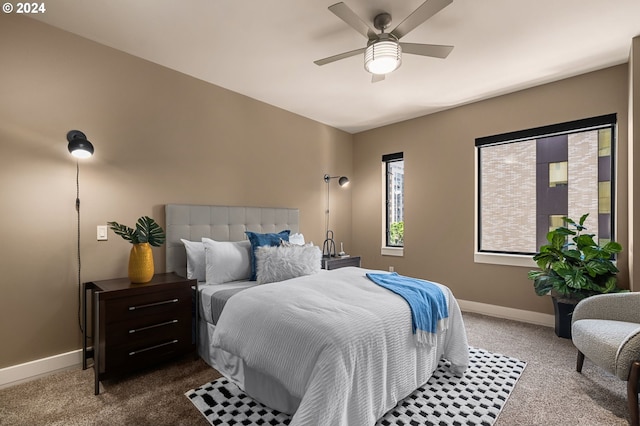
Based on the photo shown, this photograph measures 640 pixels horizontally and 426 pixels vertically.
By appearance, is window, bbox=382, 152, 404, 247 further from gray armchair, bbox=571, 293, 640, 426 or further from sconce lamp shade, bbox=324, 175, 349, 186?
gray armchair, bbox=571, 293, 640, 426

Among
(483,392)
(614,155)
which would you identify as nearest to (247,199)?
(483,392)

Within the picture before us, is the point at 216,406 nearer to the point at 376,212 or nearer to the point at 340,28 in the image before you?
the point at 340,28

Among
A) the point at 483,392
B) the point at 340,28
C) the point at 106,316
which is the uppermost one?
the point at 340,28

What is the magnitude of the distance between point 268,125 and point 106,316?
9.09 feet

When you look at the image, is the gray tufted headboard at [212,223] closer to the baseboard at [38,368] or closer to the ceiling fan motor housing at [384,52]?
the baseboard at [38,368]

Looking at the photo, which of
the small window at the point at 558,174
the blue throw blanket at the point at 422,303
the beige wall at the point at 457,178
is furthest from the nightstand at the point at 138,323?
the small window at the point at 558,174

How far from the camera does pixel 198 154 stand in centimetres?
334

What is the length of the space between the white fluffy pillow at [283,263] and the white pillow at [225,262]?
204 mm

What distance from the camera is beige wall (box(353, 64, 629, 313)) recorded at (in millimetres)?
3227

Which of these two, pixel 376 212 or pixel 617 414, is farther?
pixel 376 212

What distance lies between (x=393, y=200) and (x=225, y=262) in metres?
3.11

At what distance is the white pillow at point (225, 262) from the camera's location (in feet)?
9.43

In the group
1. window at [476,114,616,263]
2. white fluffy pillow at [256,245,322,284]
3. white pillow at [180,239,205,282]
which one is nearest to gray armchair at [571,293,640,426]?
window at [476,114,616,263]

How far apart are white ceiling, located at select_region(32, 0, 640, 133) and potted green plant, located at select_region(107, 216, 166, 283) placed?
62.1 inches
